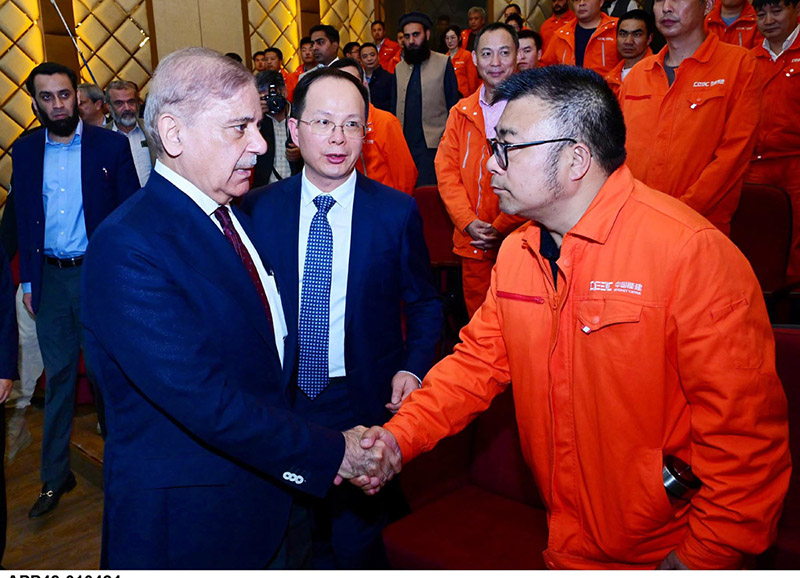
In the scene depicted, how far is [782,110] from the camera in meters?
3.67

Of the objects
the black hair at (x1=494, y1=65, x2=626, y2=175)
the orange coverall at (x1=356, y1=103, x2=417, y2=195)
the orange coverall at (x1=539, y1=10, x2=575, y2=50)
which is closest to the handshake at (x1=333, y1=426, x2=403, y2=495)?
the black hair at (x1=494, y1=65, x2=626, y2=175)

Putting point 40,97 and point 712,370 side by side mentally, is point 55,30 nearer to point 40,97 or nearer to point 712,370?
point 40,97

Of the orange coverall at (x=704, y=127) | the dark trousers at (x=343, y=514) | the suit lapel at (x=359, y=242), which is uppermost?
the orange coverall at (x=704, y=127)

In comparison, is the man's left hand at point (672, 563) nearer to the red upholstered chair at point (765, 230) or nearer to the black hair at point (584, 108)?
the black hair at point (584, 108)

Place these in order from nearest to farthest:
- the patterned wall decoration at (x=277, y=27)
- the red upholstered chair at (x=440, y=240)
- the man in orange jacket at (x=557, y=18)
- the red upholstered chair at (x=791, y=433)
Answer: the red upholstered chair at (x=791, y=433)
the red upholstered chair at (x=440, y=240)
the man in orange jacket at (x=557, y=18)
the patterned wall decoration at (x=277, y=27)

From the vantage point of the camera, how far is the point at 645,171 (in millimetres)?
2723

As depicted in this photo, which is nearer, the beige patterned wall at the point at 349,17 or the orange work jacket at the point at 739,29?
the orange work jacket at the point at 739,29

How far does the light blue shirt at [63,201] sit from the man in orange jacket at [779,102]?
3.40m

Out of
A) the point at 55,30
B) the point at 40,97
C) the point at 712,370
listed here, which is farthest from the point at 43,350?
the point at 55,30

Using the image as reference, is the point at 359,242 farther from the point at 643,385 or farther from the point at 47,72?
the point at 47,72

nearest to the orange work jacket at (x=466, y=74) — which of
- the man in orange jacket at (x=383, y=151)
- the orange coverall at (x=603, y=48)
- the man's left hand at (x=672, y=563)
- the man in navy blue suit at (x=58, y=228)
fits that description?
the orange coverall at (x=603, y=48)

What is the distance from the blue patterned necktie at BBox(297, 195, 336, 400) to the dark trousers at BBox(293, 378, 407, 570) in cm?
4

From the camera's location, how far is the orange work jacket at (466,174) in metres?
3.06

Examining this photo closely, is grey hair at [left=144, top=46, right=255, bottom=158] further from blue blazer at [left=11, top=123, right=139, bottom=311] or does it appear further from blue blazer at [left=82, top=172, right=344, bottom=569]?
blue blazer at [left=11, top=123, right=139, bottom=311]
